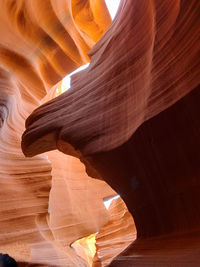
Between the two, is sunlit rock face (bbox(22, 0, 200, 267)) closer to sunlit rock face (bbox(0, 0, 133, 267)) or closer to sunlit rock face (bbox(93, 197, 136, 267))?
sunlit rock face (bbox(0, 0, 133, 267))

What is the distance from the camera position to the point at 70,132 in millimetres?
1311

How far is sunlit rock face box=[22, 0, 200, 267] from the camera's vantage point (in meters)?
0.99

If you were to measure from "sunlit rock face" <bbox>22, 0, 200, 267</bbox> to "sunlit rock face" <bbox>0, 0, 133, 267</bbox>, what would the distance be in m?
1.08

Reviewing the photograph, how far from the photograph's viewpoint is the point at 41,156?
263 centimetres

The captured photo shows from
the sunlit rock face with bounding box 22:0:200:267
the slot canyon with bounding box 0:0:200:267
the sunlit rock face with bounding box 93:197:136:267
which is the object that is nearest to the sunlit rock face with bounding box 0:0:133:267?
the slot canyon with bounding box 0:0:200:267

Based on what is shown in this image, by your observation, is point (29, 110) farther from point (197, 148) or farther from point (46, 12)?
point (197, 148)

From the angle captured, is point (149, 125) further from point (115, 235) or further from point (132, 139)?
point (115, 235)

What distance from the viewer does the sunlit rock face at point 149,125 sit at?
992 millimetres

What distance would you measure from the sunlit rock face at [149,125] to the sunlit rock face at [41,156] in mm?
1078

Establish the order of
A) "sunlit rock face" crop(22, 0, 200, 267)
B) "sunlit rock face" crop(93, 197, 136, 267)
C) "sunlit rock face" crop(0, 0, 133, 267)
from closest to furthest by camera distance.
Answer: "sunlit rock face" crop(22, 0, 200, 267) < "sunlit rock face" crop(0, 0, 133, 267) < "sunlit rock face" crop(93, 197, 136, 267)

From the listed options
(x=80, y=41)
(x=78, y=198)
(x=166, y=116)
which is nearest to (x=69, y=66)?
(x=80, y=41)

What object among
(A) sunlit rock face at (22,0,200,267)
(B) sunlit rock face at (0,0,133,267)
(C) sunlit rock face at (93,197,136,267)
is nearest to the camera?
A: (A) sunlit rock face at (22,0,200,267)

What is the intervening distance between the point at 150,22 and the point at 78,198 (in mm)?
2296

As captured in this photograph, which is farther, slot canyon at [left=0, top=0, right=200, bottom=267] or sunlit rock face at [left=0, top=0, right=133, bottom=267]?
sunlit rock face at [left=0, top=0, right=133, bottom=267]
